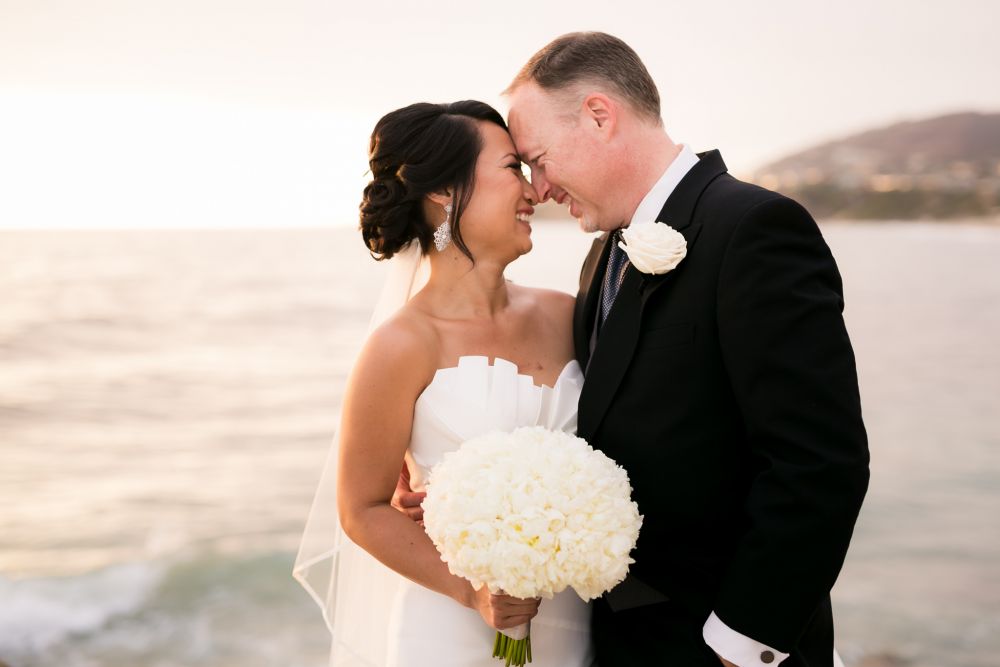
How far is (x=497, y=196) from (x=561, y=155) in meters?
0.31

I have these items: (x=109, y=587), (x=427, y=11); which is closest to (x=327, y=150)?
(x=427, y=11)

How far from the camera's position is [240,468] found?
1179cm

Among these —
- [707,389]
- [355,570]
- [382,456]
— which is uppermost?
[707,389]

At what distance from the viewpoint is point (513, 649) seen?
2.79m

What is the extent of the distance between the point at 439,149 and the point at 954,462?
1078 cm

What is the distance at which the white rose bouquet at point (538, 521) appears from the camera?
226 centimetres

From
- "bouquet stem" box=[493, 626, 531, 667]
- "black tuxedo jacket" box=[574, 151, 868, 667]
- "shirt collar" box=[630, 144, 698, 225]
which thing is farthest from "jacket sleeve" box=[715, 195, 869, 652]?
"bouquet stem" box=[493, 626, 531, 667]

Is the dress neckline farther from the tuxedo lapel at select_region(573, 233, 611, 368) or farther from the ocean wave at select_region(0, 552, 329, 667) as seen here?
the ocean wave at select_region(0, 552, 329, 667)

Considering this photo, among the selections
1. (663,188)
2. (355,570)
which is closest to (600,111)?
(663,188)

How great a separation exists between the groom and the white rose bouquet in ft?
0.86

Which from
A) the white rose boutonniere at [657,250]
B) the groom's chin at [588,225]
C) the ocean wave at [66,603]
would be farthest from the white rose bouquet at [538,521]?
the ocean wave at [66,603]

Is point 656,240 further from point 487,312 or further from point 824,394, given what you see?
point 487,312

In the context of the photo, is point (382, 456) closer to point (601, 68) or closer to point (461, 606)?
point (461, 606)

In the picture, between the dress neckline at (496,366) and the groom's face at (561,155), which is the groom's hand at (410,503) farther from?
the groom's face at (561,155)
